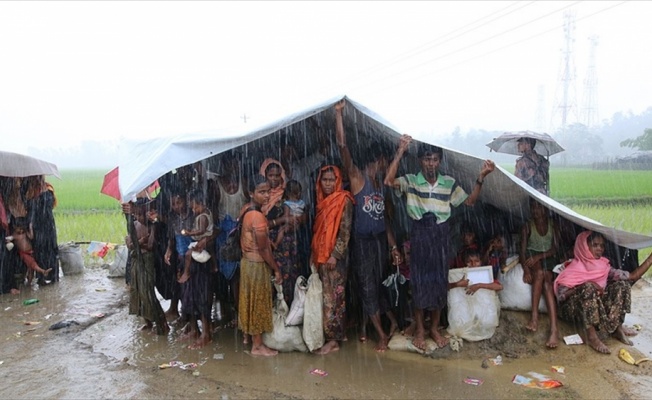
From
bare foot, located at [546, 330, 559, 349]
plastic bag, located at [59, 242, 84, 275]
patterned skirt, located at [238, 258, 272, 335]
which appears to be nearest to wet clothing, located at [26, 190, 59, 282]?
plastic bag, located at [59, 242, 84, 275]

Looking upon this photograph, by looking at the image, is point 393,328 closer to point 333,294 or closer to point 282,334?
point 333,294

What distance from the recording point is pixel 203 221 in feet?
15.3

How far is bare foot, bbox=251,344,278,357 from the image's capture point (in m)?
4.55

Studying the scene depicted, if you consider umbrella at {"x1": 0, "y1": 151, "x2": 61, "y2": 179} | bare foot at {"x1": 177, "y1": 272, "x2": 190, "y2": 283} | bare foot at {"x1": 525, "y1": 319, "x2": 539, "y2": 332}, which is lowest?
bare foot at {"x1": 525, "y1": 319, "x2": 539, "y2": 332}

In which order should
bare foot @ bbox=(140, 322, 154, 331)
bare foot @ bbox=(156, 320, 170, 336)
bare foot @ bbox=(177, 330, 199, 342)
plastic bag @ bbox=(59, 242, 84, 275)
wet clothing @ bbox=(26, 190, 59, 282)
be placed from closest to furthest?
bare foot @ bbox=(177, 330, 199, 342), bare foot @ bbox=(156, 320, 170, 336), bare foot @ bbox=(140, 322, 154, 331), wet clothing @ bbox=(26, 190, 59, 282), plastic bag @ bbox=(59, 242, 84, 275)

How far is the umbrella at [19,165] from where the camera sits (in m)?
6.84

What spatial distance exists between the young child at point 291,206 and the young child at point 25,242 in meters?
4.61

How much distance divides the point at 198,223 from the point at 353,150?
71.1 inches

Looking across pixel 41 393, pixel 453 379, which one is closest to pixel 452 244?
pixel 453 379

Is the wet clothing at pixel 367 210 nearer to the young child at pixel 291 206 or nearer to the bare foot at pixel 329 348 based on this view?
the young child at pixel 291 206

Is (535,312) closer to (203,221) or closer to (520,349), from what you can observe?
(520,349)

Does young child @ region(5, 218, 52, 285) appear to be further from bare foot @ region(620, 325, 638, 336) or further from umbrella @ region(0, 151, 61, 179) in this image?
bare foot @ region(620, 325, 638, 336)

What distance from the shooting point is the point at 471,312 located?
4660mm

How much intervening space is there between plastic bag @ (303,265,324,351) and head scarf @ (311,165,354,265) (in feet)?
0.84
